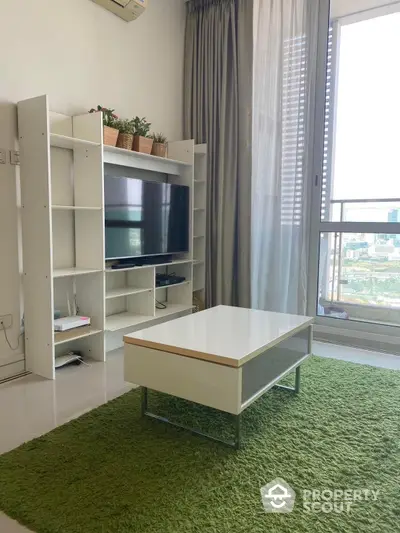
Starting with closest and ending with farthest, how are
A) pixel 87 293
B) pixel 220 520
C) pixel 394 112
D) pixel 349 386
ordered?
1. pixel 220 520
2. pixel 349 386
3. pixel 87 293
4. pixel 394 112

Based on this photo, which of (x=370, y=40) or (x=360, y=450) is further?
(x=370, y=40)

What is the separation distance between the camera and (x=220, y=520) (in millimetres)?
1316

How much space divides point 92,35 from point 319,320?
2999 millimetres

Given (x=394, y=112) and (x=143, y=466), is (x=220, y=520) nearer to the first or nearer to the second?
(x=143, y=466)

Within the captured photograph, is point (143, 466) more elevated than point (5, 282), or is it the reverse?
point (5, 282)

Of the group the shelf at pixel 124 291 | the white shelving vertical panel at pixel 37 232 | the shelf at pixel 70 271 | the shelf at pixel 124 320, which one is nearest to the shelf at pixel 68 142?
the white shelving vertical panel at pixel 37 232

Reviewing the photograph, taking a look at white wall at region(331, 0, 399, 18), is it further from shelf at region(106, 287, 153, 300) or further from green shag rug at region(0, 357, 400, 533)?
green shag rug at region(0, 357, 400, 533)

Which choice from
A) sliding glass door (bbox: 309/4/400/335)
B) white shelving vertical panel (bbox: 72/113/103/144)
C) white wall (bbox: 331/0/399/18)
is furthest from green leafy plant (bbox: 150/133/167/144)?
white wall (bbox: 331/0/399/18)

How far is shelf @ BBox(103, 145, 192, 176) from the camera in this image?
3.07 metres

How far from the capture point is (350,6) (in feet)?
11.0

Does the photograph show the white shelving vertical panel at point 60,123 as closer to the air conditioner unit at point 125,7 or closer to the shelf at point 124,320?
the air conditioner unit at point 125,7

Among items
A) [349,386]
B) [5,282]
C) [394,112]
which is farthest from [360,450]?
[394,112]

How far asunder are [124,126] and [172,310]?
159 cm

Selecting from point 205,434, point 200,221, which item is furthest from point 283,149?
point 205,434
